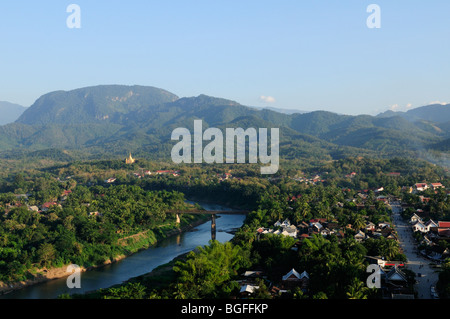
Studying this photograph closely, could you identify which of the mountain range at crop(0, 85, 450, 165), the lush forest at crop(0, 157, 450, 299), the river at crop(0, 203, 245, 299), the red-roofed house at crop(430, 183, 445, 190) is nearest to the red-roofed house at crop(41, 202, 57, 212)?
the lush forest at crop(0, 157, 450, 299)

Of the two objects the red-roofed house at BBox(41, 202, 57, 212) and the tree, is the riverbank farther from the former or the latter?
the red-roofed house at BBox(41, 202, 57, 212)

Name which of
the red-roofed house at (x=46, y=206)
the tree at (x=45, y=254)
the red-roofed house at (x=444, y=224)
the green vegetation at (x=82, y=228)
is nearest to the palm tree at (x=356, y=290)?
the red-roofed house at (x=444, y=224)

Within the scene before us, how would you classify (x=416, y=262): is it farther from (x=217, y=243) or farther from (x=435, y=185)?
(x=435, y=185)

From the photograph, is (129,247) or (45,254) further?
(129,247)

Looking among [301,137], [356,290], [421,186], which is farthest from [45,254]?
[301,137]

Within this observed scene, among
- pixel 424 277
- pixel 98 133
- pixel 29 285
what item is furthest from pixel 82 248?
pixel 98 133

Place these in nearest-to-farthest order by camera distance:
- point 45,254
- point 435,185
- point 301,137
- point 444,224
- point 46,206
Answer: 1. point 45,254
2. point 444,224
3. point 46,206
4. point 435,185
5. point 301,137

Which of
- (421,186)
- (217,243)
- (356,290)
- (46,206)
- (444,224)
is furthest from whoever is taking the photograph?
(421,186)
